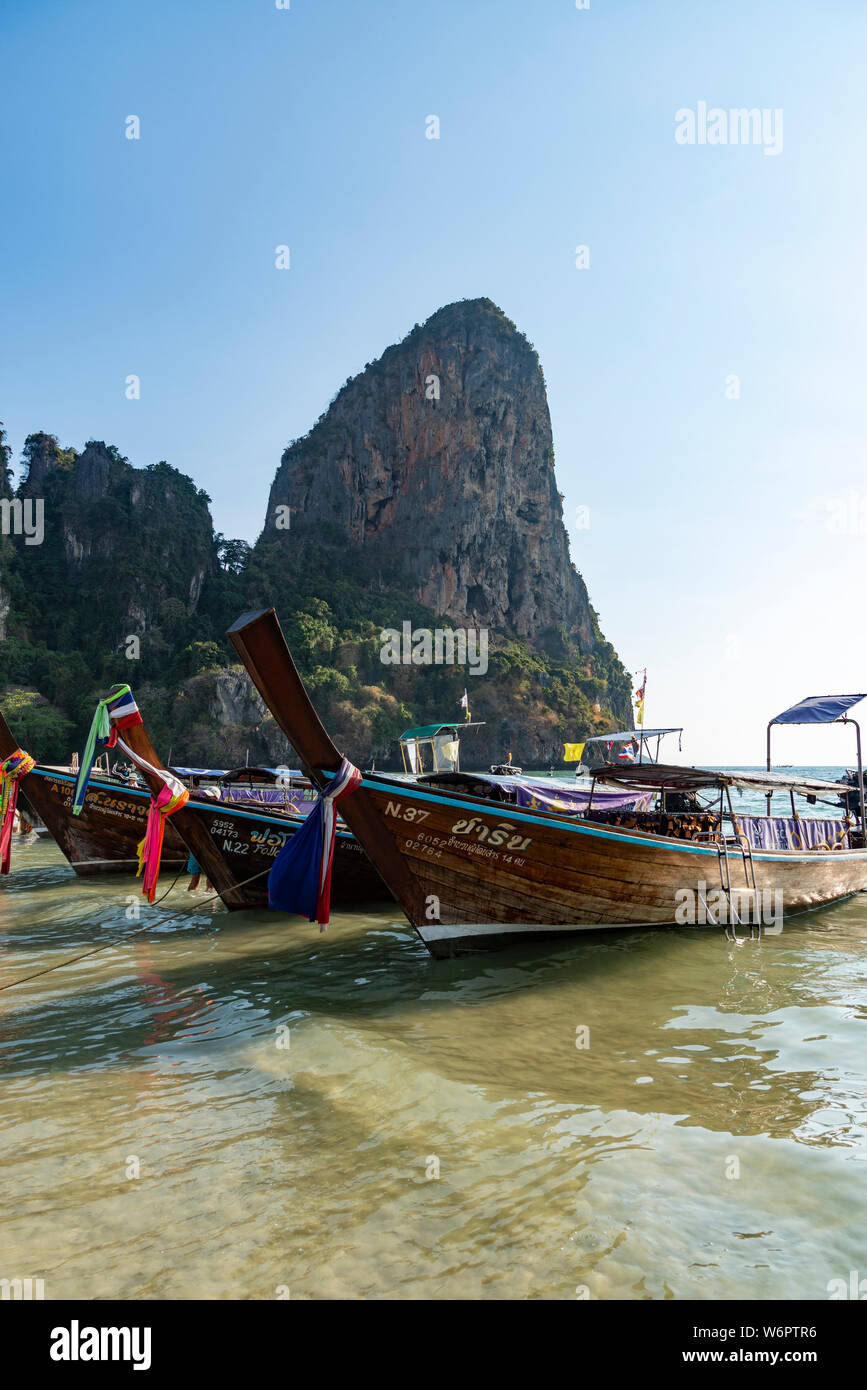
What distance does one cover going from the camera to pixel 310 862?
248 inches

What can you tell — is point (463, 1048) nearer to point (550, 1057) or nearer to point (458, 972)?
point (550, 1057)

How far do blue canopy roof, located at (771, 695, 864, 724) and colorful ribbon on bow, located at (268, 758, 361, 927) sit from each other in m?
9.24

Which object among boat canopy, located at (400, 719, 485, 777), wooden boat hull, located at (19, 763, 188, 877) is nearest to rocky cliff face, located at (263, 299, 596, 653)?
boat canopy, located at (400, 719, 485, 777)

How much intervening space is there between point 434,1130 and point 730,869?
615cm

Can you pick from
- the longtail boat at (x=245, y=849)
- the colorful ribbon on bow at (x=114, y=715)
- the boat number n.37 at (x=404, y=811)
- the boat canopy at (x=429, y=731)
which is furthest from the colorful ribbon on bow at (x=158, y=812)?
the boat canopy at (x=429, y=731)

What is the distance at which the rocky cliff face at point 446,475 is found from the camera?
3625 inches

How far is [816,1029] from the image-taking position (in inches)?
217

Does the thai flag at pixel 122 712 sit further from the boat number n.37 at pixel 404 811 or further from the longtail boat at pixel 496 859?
the boat number n.37 at pixel 404 811

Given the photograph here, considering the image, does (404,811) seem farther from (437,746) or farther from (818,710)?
(437,746)

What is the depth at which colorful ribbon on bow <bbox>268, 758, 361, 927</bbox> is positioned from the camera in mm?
6223

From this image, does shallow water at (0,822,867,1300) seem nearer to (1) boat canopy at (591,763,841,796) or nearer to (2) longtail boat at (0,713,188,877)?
(1) boat canopy at (591,763,841,796)

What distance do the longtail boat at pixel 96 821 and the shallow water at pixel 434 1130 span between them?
6442 mm

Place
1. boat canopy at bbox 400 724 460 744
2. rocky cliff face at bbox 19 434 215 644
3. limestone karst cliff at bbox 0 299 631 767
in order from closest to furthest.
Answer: boat canopy at bbox 400 724 460 744 < limestone karst cliff at bbox 0 299 631 767 < rocky cliff face at bbox 19 434 215 644
